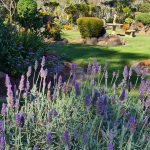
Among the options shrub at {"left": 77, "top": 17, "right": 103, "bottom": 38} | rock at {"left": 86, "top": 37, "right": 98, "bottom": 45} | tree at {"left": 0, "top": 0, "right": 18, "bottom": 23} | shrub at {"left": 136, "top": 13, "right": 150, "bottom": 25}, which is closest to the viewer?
tree at {"left": 0, "top": 0, "right": 18, "bottom": 23}

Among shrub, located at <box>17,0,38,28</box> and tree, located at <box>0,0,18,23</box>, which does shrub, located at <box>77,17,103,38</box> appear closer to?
shrub, located at <box>17,0,38,28</box>

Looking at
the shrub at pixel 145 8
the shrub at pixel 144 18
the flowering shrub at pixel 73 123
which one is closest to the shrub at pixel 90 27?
the shrub at pixel 144 18

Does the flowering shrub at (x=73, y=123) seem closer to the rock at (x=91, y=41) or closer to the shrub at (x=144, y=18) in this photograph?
the rock at (x=91, y=41)

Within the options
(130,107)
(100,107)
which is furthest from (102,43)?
(100,107)

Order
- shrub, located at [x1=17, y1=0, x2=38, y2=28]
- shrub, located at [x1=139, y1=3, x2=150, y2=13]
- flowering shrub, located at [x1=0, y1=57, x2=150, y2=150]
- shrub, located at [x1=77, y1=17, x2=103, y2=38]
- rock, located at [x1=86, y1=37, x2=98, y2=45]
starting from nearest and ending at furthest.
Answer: flowering shrub, located at [x1=0, y1=57, x2=150, y2=150]
rock, located at [x1=86, y1=37, x2=98, y2=45]
shrub, located at [x1=17, y1=0, x2=38, y2=28]
shrub, located at [x1=77, y1=17, x2=103, y2=38]
shrub, located at [x1=139, y1=3, x2=150, y2=13]

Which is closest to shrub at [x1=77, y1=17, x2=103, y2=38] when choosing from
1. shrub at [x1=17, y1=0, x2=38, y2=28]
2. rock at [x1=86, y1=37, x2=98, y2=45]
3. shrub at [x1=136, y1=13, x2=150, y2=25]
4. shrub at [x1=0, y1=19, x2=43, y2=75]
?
rock at [x1=86, y1=37, x2=98, y2=45]

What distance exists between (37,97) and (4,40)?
20.1ft

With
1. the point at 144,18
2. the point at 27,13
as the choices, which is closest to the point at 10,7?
the point at 27,13

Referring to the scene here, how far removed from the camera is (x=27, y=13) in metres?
21.5

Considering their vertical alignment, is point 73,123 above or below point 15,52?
above

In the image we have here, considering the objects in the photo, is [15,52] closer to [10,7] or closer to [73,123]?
[73,123]

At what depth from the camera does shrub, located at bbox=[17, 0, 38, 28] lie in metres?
21.2

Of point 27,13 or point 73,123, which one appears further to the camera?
point 27,13

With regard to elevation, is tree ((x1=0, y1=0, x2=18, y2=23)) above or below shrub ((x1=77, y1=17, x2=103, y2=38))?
above
